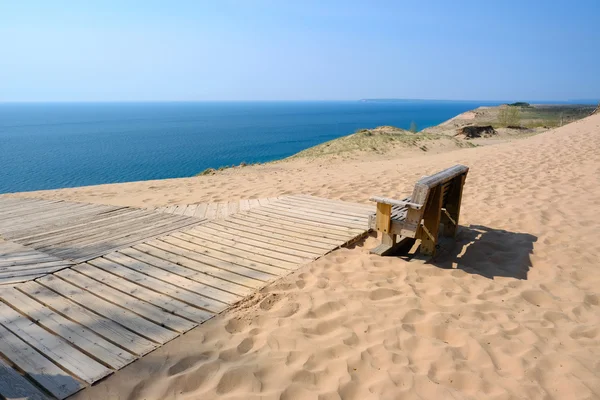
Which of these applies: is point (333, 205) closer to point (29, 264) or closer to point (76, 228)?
point (76, 228)

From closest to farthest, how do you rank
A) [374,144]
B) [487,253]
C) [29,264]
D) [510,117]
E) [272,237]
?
[29,264] → [487,253] → [272,237] → [374,144] → [510,117]

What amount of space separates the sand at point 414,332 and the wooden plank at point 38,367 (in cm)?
13

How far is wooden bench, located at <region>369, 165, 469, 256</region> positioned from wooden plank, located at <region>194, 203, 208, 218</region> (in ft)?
10.1

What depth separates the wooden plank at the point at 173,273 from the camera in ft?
12.5

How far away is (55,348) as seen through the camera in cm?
297

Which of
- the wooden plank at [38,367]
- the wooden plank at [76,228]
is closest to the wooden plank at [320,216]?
the wooden plank at [76,228]

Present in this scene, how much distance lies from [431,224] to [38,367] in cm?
420

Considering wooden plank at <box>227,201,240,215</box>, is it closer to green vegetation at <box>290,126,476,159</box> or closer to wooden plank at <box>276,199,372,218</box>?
wooden plank at <box>276,199,372,218</box>

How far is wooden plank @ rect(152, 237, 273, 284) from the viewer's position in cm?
416

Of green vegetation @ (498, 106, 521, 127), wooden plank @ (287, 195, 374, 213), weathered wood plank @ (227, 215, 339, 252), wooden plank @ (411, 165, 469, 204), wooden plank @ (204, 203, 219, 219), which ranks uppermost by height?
green vegetation @ (498, 106, 521, 127)

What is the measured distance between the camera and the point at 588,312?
3.75 m

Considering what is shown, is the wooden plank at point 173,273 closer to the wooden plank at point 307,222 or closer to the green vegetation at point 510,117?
the wooden plank at point 307,222

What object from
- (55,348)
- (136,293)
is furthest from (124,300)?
(55,348)

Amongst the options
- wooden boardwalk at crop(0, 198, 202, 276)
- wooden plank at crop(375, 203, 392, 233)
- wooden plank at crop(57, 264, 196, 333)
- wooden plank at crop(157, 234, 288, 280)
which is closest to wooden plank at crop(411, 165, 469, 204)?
wooden plank at crop(375, 203, 392, 233)
